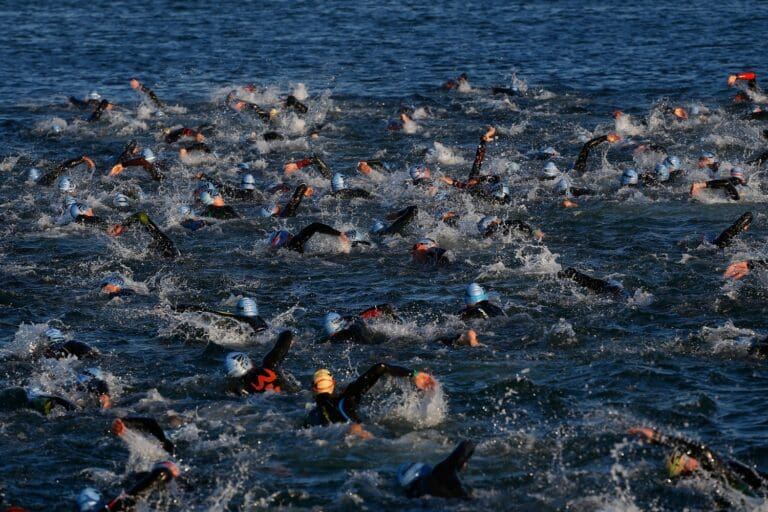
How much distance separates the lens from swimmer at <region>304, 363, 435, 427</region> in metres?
12.1

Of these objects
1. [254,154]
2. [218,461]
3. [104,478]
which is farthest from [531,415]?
[254,154]

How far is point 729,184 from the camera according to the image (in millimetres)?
20547

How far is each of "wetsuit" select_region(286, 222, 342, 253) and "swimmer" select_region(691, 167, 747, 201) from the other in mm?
7297

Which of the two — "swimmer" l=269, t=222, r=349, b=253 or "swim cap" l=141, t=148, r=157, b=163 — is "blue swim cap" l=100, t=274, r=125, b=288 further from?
"swim cap" l=141, t=148, r=157, b=163

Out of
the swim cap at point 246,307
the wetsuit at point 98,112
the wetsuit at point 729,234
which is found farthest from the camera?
the wetsuit at point 98,112

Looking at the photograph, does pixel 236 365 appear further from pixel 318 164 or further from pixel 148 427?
pixel 318 164

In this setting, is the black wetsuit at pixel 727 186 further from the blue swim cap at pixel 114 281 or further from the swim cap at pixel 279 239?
the blue swim cap at pixel 114 281

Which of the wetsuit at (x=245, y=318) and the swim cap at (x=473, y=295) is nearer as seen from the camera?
the wetsuit at (x=245, y=318)

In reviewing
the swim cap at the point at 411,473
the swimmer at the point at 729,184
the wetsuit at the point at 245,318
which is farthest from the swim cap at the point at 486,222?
the swim cap at the point at 411,473

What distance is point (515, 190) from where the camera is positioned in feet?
74.2

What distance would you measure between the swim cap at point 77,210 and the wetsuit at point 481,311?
354 inches

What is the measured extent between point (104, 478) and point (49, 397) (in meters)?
1.96

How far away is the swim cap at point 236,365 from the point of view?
44.4 ft

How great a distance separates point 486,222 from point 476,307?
4053 mm
